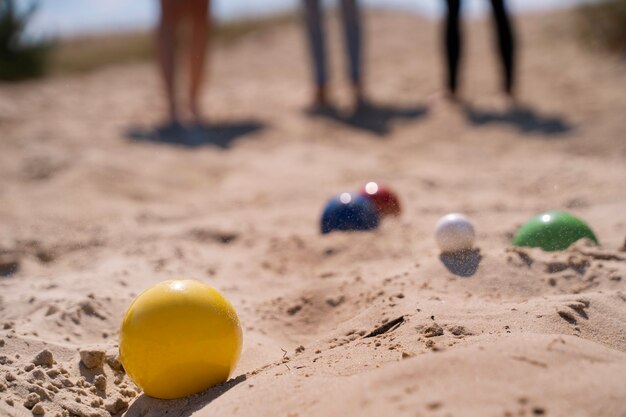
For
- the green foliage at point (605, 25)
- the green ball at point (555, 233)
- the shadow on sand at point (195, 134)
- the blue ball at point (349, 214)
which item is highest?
the green foliage at point (605, 25)

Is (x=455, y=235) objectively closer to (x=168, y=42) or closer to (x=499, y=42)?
(x=499, y=42)

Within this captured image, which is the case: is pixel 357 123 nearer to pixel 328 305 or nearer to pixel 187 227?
pixel 187 227

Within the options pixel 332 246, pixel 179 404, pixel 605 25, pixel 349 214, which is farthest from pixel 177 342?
pixel 605 25

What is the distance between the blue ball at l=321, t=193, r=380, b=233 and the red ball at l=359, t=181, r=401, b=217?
5.8 inches

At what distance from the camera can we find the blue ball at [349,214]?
15.1 ft

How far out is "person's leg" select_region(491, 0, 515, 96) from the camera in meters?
7.45

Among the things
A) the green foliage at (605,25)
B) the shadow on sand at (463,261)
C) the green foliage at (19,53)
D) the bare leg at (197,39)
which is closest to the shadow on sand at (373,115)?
the bare leg at (197,39)

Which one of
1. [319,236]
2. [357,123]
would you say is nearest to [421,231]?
[319,236]

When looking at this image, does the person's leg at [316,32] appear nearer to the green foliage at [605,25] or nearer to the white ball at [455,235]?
the green foliage at [605,25]

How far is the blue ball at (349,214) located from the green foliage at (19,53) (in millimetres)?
8811

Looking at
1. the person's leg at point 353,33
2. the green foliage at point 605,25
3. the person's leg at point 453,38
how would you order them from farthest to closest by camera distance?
the green foliage at point 605,25 < the person's leg at point 353,33 < the person's leg at point 453,38

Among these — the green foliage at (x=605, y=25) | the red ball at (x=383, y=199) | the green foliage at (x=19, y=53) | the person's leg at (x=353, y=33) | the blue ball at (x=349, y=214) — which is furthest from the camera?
the green foliage at (x=19, y=53)

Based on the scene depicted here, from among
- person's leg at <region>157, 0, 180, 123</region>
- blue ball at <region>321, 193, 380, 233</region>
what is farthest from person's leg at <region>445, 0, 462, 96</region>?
blue ball at <region>321, 193, 380, 233</region>

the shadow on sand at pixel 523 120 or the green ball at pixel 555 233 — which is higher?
the green ball at pixel 555 233
